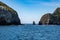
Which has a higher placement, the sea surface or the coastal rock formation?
the coastal rock formation

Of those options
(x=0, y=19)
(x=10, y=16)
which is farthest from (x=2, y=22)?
(x=10, y=16)

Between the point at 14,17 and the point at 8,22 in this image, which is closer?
the point at 8,22

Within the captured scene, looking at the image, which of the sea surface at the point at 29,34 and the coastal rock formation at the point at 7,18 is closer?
the sea surface at the point at 29,34

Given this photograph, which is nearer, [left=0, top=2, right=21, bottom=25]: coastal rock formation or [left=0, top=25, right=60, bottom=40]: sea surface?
[left=0, top=25, right=60, bottom=40]: sea surface

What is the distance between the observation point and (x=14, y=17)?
181 meters

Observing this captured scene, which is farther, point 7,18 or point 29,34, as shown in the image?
point 7,18

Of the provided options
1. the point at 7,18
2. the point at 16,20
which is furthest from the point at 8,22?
the point at 16,20

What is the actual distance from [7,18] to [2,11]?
9.76 metres

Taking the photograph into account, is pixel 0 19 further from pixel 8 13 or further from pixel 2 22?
pixel 8 13

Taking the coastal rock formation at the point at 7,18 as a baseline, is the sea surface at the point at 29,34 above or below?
below

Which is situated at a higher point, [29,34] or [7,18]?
[7,18]

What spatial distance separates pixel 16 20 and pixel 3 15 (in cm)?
1514

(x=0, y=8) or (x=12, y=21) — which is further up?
(x=0, y=8)

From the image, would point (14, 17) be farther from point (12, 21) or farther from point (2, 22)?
point (2, 22)
